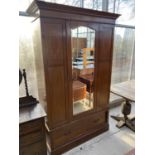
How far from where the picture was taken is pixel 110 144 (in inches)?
82.2

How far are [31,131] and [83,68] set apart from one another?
1.04 m

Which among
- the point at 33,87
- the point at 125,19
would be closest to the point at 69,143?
the point at 33,87

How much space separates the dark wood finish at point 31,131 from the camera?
1315mm

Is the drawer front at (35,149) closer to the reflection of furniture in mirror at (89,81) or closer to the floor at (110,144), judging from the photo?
the floor at (110,144)

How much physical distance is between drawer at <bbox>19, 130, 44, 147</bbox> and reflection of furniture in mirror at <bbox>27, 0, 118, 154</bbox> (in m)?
0.24

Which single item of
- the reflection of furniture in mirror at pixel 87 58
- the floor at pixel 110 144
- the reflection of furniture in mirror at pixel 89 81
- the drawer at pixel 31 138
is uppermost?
the reflection of furniture in mirror at pixel 87 58

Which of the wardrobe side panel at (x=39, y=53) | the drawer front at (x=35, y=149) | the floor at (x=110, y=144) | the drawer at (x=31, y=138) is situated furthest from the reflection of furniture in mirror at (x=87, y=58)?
the floor at (x=110, y=144)

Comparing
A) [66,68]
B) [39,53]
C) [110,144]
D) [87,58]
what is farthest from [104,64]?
[110,144]

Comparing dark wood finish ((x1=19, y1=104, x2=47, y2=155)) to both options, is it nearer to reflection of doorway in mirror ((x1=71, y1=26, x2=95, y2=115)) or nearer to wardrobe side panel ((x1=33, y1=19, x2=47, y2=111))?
wardrobe side panel ((x1=33, y1=19, x2=47, y2=111))

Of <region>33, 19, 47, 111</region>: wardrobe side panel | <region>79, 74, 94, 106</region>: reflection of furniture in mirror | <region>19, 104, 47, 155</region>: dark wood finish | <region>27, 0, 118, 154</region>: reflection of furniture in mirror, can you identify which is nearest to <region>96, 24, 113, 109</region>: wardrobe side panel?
<region>27, 0, 118, 154</region>: reflection of furniture in mirror

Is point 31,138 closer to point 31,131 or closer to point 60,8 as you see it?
point 31,131

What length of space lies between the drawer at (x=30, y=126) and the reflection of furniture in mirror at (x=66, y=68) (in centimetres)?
26

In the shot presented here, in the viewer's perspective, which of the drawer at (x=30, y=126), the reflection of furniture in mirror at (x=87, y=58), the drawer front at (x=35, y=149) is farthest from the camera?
the reflection of furniture in mirror at (x=87, y=58)
